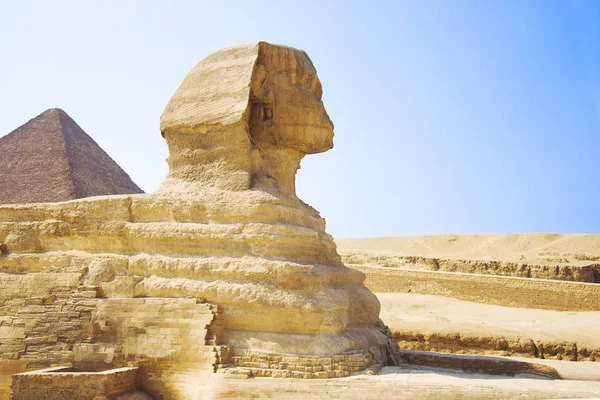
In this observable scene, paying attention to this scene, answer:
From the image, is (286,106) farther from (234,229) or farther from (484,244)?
(484,244)

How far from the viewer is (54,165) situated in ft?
45.4

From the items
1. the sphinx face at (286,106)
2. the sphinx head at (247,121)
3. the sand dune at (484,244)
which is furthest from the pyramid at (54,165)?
the sand dune at (484,244)

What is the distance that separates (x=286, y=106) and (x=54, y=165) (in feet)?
26.6

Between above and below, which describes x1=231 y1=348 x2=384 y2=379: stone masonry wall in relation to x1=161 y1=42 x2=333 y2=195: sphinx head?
below

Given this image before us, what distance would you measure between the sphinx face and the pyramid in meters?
6.60

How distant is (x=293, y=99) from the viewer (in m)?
8.05

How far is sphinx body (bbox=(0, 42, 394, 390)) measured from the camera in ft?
22.3

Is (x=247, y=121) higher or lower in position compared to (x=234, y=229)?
higher

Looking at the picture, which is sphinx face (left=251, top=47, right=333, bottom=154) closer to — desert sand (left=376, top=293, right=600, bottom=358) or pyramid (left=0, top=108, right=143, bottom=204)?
desert sand (left=376, top=293, right=600, bottom=358)

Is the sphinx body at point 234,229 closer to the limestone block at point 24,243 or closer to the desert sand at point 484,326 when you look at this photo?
the limestone block at point 24,243

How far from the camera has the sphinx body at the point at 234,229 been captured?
6793mm

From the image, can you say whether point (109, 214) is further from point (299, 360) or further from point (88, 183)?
point (88, 183)

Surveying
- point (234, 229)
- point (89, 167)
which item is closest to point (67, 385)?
point (234, 229)

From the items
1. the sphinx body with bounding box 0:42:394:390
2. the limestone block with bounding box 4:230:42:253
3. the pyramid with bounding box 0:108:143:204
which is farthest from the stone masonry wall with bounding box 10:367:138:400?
the pyramid with bounding box 0:108:143:204
